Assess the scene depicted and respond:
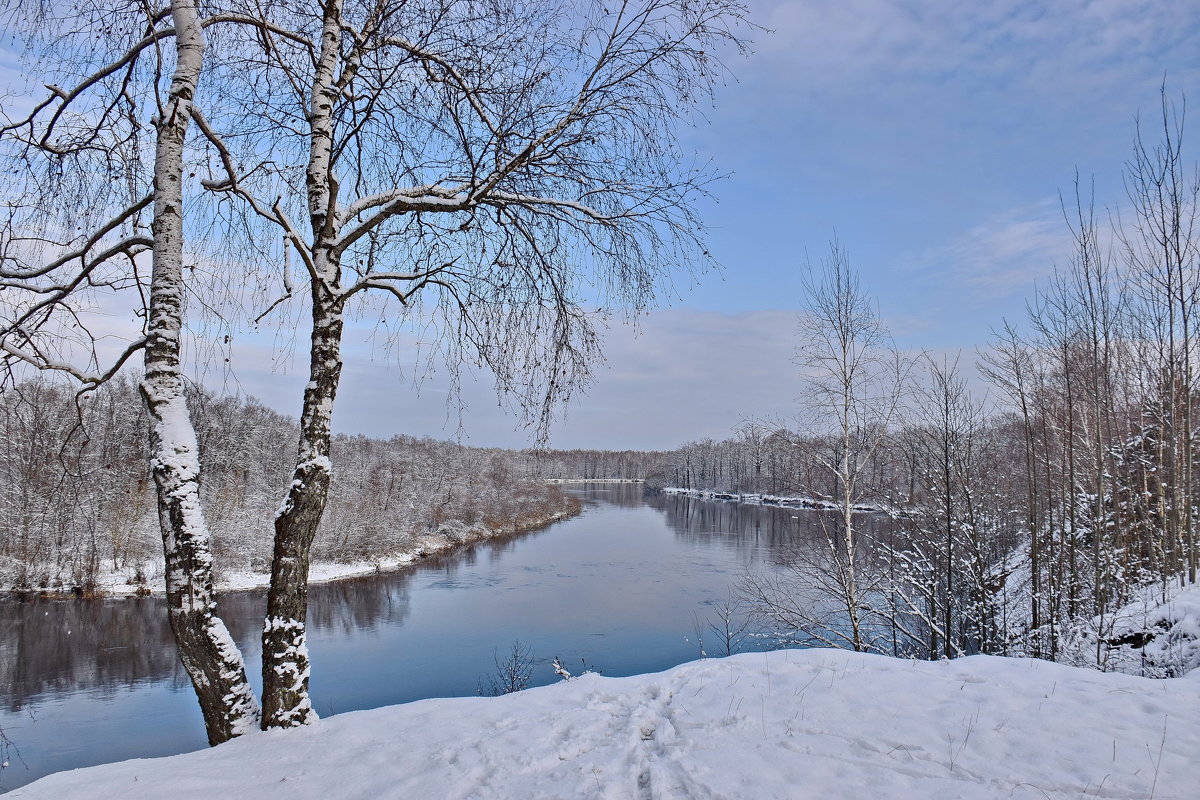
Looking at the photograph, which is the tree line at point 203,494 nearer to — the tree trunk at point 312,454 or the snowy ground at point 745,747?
the tree trunk at point 312,454

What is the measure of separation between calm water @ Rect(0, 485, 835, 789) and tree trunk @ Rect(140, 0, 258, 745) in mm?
9646

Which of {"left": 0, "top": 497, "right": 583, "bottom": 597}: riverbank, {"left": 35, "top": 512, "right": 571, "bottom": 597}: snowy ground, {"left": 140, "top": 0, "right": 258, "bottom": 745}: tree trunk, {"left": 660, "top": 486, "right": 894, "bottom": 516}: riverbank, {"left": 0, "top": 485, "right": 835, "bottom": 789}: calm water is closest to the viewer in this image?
{"left": 140, "top": 0, "right": 258, "bottom": 745}: tree trunk

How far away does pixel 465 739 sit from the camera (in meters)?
3.34

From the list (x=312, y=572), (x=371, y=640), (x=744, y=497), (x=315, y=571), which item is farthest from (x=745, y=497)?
(x=371, y=640)

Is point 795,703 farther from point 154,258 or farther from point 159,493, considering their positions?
point 154,258

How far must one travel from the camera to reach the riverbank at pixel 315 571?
881 inches

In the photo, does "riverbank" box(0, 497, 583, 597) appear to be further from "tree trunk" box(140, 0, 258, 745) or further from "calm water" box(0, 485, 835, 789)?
"tree trunk" box(140, 0, 258, 745)

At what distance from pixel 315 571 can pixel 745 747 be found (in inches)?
1126

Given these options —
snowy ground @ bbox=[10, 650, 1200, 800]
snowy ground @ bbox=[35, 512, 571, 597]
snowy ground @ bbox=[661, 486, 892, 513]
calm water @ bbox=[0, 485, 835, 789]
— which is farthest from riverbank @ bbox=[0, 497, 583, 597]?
snowy ground @ bbox=[661, 486, 892, 513]

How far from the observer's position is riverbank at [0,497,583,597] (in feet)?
73.4

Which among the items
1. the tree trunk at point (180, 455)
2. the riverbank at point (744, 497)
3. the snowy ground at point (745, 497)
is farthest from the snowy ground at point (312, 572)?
the snowy ground at point (745, 497)

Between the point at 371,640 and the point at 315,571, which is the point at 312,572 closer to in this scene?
the point at 315,571

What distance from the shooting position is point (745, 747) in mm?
3193

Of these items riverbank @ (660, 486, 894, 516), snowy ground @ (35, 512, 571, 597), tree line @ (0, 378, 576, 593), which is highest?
tree line @ (0, 378, 576, 593)
